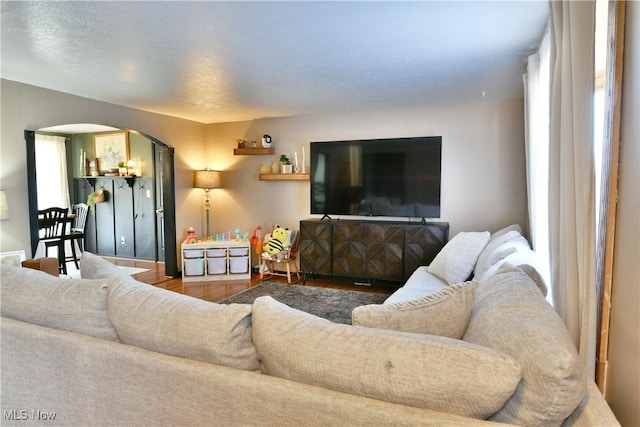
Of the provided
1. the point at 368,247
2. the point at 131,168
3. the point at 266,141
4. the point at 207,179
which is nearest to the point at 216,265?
the point at 207,179

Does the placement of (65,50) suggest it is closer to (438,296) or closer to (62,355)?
(62,355)

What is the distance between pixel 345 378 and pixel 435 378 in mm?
226

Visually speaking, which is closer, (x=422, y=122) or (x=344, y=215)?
(x=422, y=122)

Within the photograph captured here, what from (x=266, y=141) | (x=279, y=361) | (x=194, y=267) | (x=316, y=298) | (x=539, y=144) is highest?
(x=266, y=141)

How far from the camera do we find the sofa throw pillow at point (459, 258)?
321 centimetres

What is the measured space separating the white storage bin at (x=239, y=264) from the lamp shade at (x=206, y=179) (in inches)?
47.5

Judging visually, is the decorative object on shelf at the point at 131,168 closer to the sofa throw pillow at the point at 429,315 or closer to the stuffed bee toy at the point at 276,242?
the stuffed bee toy at the point at 276,242

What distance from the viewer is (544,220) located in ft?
8.89

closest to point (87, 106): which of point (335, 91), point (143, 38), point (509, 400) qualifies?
point (143, 38)

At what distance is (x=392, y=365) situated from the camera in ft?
3.09

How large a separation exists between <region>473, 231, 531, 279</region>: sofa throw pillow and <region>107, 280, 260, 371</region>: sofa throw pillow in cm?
205

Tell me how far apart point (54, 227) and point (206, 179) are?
2285 millimetres

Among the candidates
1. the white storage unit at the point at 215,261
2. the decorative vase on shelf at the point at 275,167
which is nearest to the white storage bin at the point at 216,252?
the white storage unit at the point at 215,261

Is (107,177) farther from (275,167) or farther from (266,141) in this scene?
(275,167)
